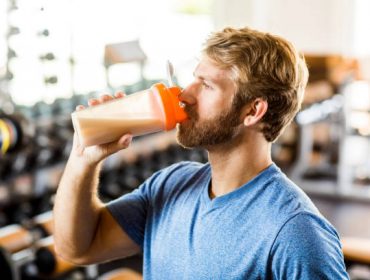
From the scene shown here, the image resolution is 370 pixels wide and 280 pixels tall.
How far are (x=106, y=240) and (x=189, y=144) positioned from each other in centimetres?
35

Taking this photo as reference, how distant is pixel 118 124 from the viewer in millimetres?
1103

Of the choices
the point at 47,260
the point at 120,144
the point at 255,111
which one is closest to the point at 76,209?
the point at 120,144

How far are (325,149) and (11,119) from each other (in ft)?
12.7

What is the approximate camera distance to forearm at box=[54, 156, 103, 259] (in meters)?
1.22

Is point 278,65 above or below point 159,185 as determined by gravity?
above

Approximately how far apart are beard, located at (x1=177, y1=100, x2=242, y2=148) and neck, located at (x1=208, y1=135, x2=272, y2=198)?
0.12 feet

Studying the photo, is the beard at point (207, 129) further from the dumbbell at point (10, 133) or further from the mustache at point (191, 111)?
the dumbbell at point (10, 133)

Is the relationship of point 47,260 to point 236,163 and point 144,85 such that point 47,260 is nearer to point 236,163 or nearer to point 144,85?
point 236,163

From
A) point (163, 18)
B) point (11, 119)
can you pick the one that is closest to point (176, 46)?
point (163, 18)

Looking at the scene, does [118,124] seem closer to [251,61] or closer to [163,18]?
[251,61]

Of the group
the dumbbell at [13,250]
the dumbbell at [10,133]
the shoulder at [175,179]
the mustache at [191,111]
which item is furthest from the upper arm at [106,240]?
the dumbbell at [13,250]

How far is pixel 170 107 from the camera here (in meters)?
1.09

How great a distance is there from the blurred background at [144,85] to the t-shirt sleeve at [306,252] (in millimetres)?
1795

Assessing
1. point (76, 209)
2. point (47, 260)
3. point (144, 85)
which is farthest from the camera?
point (144, 85)
